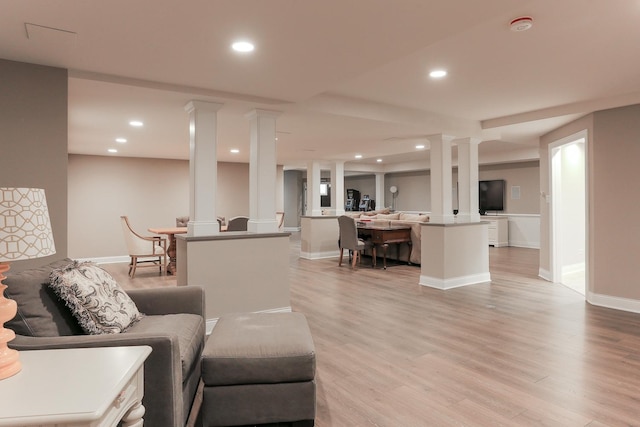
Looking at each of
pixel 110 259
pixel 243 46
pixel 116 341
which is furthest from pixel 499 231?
pixel 116 341

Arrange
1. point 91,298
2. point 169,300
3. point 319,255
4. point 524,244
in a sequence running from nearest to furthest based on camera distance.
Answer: point 91,298
point 169,300
point 319,255
point 524,244

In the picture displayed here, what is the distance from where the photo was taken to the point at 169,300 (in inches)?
99.9

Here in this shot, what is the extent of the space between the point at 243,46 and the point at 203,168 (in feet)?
4.78

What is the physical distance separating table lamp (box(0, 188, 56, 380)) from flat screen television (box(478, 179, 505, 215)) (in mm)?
10851

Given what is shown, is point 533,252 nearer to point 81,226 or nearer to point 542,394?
point 542,394

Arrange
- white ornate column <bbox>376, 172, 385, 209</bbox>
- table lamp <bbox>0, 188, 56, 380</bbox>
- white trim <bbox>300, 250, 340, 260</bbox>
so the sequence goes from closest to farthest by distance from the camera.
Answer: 1. table lamp <bbox>0, 188, 56, 380</bbox>
2. white trim <bbox>300, 250, 340, 260</bbox>
3. white ornate column <bbox>376, 172, 385, 209</bbox>

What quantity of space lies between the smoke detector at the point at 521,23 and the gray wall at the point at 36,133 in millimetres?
3226

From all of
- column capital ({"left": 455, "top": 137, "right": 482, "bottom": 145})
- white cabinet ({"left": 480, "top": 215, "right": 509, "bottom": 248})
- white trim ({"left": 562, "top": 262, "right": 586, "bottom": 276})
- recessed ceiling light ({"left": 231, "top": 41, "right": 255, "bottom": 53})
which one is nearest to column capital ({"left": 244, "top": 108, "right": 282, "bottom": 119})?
recessed ceiling light ({"left": 231, "top": 41, "right": 255, "bottom": 53})

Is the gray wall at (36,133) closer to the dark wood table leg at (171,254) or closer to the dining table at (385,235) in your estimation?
the dark wood table leg at (171,254)

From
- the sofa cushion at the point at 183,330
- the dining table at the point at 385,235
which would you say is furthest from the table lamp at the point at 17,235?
the dining table at the point at 385,235

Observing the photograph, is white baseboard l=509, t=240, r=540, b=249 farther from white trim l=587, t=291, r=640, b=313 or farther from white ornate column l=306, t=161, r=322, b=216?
white trim l=587, t=291, r=640, b=313

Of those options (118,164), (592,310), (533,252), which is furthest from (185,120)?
(533,252)

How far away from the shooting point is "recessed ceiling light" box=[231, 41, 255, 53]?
2.49 m

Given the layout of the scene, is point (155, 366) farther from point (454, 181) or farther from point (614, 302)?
point (454, 181)
